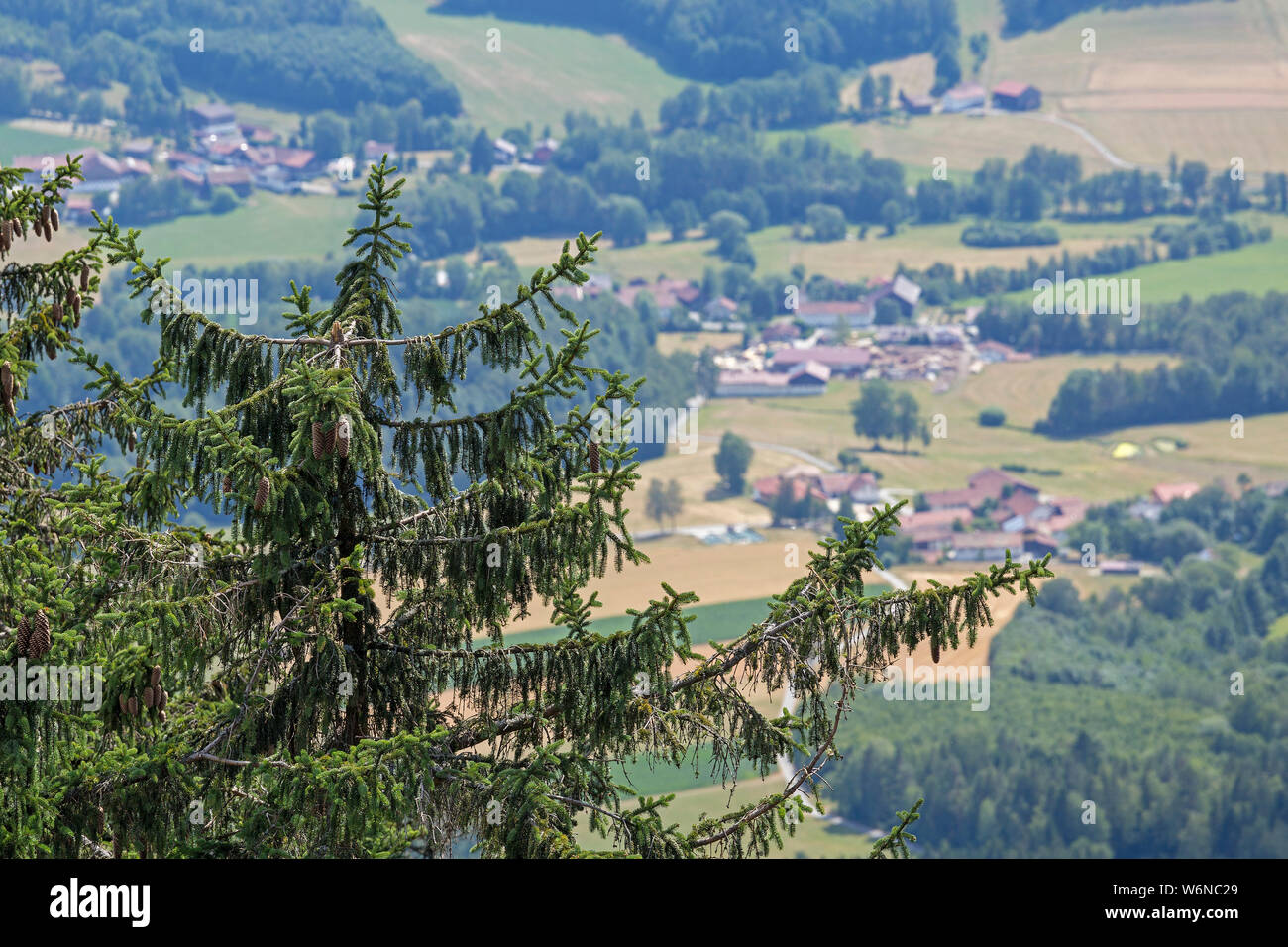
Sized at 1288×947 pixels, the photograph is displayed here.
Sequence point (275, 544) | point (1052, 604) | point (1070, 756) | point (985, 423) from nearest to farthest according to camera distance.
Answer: point (275, 544), point (1070, 756), point (1052, 604), point (985, 423)

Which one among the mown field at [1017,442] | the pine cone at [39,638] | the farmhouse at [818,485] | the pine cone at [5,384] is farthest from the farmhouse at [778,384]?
the pine cone at [39,638]

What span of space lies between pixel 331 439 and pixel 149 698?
2075 millimetres

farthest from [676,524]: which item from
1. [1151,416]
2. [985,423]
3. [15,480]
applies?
[15,480]

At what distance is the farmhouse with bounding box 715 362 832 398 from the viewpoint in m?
190

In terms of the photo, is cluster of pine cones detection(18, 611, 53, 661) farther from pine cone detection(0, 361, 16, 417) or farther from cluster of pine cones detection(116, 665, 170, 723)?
pine cone detection(0, 361, 16, 417)

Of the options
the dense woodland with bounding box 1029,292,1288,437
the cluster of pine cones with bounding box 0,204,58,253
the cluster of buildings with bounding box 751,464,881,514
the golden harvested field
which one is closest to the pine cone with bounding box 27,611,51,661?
the cluster of pine cones with bounding box 0,204,58,253

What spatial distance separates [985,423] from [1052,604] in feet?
121

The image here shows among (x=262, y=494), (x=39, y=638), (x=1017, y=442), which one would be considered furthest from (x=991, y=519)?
(x=39, y=638)

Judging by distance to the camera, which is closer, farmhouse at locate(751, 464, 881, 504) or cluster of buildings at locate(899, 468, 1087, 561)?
cluster of buildings at locate(899, 468, 1087, 561)

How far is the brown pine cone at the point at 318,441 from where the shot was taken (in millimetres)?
11938

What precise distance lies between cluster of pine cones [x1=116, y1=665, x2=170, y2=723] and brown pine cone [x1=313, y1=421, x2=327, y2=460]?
1735 mm

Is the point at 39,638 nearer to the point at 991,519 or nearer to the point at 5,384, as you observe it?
the point at 5,384
